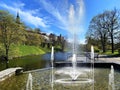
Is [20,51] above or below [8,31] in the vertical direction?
below

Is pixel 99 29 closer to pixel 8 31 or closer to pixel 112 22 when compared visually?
pixel 112 22

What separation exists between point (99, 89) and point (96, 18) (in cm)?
4481

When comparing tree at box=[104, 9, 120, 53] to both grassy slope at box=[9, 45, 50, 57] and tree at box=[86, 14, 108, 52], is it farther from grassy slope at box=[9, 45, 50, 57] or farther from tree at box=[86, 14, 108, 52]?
grassy slope at box=[9, 45, 50, 57]

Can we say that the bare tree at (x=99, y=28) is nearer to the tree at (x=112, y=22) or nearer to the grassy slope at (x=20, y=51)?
the tree at (x=112, y=22)

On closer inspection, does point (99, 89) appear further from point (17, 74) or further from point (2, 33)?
point (2, 33)

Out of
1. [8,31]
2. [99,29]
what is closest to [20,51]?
[99,29]

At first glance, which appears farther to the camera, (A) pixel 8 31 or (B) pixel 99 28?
(B) pixel 99 28

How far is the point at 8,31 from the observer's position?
122ft

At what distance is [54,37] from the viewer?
5128 inches

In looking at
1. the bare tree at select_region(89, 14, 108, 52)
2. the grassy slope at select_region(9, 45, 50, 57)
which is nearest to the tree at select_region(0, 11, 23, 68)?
the grassy slope at select_region(9, 45, 50, 57)

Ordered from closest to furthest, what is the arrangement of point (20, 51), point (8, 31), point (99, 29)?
point (8, 31) < point (99, 29) < point (20, 51)

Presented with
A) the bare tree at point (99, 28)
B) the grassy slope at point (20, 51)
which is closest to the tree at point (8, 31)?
the grassy slope at point (20, 51)

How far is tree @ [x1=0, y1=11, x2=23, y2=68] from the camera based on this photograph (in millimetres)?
37219

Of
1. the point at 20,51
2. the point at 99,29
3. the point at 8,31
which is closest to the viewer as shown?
the point at 8,31
